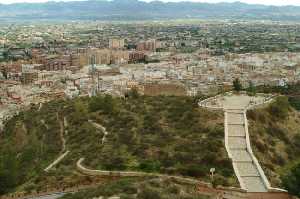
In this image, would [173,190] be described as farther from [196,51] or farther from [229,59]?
[196,51]

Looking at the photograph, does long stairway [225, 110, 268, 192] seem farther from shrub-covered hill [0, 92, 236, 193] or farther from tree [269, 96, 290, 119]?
tree [269, 96, 290, 119]

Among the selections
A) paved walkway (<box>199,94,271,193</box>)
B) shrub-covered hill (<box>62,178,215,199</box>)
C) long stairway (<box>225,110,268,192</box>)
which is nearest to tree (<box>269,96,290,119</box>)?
paved walkway (<box>199,94,271,193</box>)

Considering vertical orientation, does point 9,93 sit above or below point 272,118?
below

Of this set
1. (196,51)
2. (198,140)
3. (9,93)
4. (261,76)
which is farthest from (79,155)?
(196,51)

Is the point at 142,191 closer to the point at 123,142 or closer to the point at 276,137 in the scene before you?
the point at 123,142

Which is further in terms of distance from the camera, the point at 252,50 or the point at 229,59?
the point at 252,50

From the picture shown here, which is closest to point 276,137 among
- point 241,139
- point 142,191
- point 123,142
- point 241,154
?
point 241,139

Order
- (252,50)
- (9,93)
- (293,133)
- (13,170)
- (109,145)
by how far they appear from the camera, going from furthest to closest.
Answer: (252,50) < (9,93) < (293,133) < (109,145) < (13,170)
